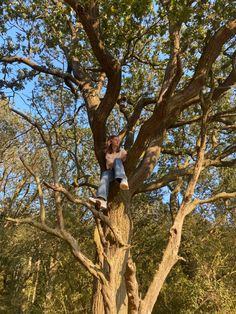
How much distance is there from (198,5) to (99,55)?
1.68m

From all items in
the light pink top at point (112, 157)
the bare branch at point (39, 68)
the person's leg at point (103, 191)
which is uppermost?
the bare branch at point (39, 68)

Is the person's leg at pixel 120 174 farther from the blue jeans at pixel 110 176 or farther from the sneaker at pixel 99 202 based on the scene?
the sneaker at pixel 99 202

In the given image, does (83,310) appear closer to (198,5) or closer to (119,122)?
(119,122)

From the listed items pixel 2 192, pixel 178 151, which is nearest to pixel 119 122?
pixel 178 151

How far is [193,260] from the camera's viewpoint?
11.7 meters

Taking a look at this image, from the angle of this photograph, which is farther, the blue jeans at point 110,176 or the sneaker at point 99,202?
the blue jeans at point 110,176

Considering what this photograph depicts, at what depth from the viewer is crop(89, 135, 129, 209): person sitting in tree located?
16.2ft

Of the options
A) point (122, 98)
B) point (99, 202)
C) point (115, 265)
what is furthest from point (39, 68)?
point (115, 265)

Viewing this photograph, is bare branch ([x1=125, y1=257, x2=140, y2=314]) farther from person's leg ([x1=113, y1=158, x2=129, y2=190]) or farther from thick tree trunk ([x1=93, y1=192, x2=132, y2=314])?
person's leg ([x1=113, y1=158, x2=129, y2=190])

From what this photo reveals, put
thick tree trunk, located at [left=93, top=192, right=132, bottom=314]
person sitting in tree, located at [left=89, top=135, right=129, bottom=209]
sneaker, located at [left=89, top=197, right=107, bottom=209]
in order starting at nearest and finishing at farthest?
thick tree trunk, located at [left=93, top=192, right=132, bottom=314] → sneaker, located at [left=89, top=197, right=107, bottom=209] → person sitting in tree, located at [left=89, top=135, right=129, bottom=209]

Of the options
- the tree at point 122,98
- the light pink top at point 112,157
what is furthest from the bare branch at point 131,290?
the light pink top at point 112,157

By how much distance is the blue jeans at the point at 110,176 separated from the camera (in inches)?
199

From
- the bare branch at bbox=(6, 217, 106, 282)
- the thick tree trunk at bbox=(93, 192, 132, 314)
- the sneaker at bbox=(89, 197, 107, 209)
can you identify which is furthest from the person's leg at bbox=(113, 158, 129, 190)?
the bare branch at bbox=(6, 217, 106, 282)

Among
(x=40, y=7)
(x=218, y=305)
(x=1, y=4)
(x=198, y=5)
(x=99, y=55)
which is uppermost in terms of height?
(x=40, y=7)
